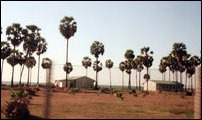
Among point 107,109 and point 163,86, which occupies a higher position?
point 107,109

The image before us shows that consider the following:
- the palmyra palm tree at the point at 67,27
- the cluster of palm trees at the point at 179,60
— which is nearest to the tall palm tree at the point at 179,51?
the cluster of palm trees at the point at 179,60

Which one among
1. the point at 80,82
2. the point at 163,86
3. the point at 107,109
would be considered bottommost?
the point at 163,86

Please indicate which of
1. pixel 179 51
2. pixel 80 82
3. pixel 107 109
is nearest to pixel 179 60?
pixel 179 51

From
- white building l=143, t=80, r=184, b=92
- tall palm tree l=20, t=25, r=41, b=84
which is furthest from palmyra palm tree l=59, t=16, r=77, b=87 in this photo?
white building l=143, t=80, r=184, b=92

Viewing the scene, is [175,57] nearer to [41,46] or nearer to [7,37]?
[41,46]

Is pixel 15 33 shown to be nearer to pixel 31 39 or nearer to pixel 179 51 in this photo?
pixel 31 39

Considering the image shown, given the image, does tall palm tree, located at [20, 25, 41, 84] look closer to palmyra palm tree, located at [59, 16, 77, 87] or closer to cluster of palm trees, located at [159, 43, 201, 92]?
palmyra palm tree, located at [59, 16, 77, 87]

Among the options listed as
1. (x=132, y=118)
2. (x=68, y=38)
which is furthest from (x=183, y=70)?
(x=132, y=118)

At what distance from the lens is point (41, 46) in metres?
88.9

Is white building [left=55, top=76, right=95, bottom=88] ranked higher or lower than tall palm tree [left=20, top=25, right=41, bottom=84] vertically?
lower

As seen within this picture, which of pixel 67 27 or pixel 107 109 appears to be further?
pixel 67 27

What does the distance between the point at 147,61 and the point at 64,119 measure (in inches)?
2942

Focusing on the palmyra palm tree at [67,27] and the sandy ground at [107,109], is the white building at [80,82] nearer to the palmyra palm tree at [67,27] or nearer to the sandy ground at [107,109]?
the palmyra palm tree at [67,27]

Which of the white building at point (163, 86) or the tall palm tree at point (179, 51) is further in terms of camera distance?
the white building at point (163, 86)
